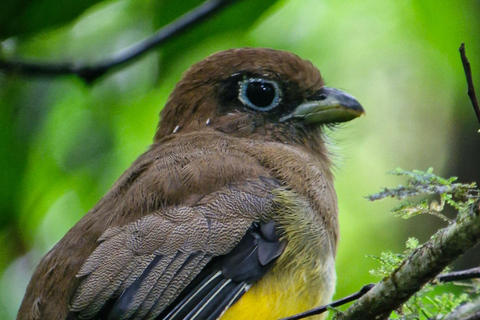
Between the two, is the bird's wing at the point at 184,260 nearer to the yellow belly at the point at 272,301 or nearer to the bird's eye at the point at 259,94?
the yellow belly at the point at 272,301

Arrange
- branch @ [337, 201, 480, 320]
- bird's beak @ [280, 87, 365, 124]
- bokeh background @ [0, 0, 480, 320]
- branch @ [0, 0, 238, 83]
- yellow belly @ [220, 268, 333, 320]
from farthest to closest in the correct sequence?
bokeh background @ [0, 0, 480, 320], branch @ [0, 0, 238, 83], bird's beak @ [280, 87, 365, 124], yellow belly @ [220, 268, 333, 320], branch @ [337, 201, 480, 320]

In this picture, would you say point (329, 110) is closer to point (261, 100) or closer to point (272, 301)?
point (261, 100)

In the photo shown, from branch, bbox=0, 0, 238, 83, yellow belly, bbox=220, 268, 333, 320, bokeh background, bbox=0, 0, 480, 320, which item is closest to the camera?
yellow belly, bbox=220, 268, 333, 320

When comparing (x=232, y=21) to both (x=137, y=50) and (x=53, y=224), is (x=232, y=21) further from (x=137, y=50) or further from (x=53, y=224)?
(x=53, y=224)

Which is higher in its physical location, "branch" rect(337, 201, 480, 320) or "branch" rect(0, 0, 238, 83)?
"branch" rect(0, 0, 238, 83)

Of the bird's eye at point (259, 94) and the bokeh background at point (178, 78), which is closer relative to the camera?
the bird's eye at point (259, 94)

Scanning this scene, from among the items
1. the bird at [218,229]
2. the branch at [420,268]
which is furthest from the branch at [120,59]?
the branch at [420,268]

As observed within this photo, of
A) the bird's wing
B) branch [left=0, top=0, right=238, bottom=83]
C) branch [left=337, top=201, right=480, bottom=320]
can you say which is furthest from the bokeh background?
branch [left=337, top=201, right=480, bottom=320]

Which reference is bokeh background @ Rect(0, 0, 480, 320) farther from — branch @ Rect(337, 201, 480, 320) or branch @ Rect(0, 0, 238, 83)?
branch @ Rect(337, 201, 480, 320)
